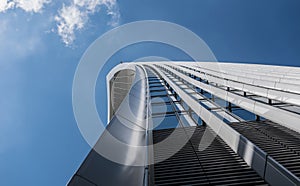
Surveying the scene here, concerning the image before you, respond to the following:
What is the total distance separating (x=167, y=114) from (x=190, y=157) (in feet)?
12.7

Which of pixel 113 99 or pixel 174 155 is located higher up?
pixel 174 155

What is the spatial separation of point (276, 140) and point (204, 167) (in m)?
1.75

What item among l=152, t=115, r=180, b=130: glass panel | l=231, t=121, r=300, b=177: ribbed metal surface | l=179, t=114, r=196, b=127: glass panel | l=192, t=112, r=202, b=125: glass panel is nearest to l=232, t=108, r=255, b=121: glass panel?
l=231, t=121, r=300, b=177: ribbed metal surface

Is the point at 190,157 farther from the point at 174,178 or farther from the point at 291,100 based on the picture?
the point at 291,100

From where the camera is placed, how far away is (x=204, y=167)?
4289 mm

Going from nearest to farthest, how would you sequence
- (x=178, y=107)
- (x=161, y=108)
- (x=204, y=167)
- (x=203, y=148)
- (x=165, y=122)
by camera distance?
(x=204, y=167) < (x=203, y=148) < (x=165, y=122) < (x=161, y=108) < (x=178, y=107)

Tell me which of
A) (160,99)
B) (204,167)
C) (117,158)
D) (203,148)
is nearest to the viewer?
(117,158)

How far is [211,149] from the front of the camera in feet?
16.1

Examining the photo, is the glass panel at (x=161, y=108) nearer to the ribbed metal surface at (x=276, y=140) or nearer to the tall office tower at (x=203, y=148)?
the tall office tower at (x=203, y=148)

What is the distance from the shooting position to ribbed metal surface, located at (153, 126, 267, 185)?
147 inches

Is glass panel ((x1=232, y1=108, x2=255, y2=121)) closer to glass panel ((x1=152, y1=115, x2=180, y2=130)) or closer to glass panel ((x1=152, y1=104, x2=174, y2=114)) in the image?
glass panel ((x1=152, y1=115, x2=180, y2=130))

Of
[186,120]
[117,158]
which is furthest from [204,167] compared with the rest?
[186,120]

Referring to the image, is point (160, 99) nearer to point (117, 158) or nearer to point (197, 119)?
point (197, 119)

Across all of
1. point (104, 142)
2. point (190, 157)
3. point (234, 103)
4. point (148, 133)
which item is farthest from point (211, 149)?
point (234, 103)
